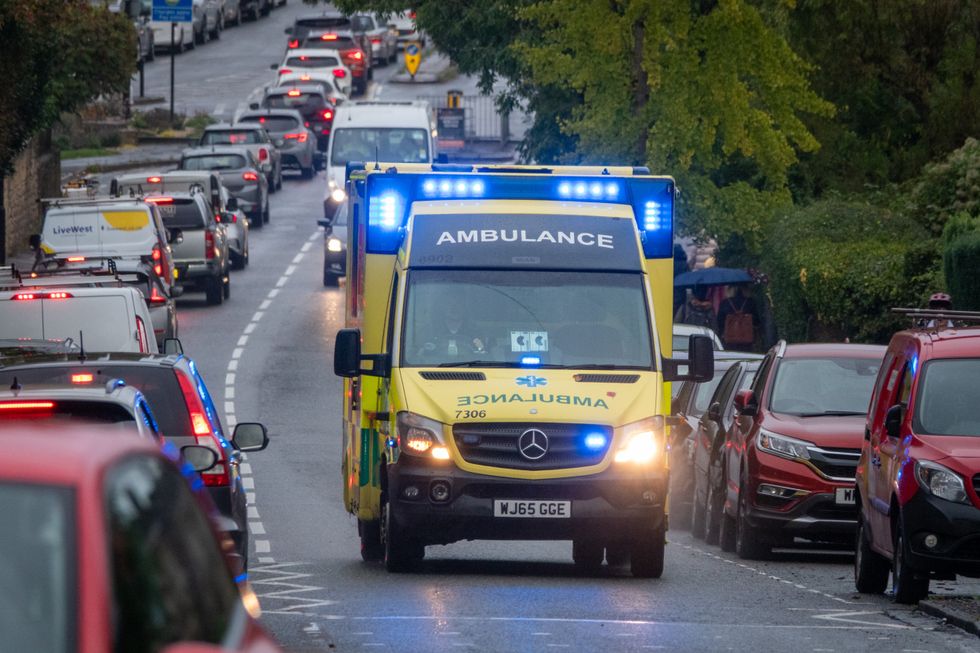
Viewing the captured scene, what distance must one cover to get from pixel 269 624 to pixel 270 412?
17.8 meters

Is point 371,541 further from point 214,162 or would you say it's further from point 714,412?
point 214,162

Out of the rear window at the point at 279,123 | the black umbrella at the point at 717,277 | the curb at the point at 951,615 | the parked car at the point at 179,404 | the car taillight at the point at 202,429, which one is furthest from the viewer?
the rear window at the point at 279,123

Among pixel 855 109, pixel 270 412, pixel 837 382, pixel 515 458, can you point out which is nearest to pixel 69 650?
pixel 515 458

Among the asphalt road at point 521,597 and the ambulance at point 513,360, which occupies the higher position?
the ambulance at point 513,360

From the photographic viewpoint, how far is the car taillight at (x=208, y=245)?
36.8m

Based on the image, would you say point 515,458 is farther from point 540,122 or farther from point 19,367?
point 540,122

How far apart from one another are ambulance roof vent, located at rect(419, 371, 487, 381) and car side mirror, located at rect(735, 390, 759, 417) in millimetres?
4045

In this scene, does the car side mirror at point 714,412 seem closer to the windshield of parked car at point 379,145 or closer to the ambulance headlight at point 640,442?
the ambulance headlight at point 640,442

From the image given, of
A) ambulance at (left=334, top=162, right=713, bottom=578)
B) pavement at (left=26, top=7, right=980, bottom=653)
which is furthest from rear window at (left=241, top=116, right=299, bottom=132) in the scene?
ambulance at (left=334, top=162, right=713, bottom=578)

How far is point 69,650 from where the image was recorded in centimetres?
381

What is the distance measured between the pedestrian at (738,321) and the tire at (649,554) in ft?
55.5

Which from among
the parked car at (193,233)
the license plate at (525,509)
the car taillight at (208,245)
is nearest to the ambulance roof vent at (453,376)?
the license plate at (525,509)

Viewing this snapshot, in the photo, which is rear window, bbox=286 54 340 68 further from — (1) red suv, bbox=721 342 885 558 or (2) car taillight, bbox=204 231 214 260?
(1) red suv, bbox=721 342 885 558

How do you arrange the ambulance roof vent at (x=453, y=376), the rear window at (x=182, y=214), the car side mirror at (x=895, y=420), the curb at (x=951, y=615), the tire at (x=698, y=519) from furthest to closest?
the rear window at (x=182, y=214) → the tire at (x=698, y=519) → the ambulance roof vent at (x=453, y=376) → the car side mirror at (x=895, y=420) → the curb at (x=951, y=615)
